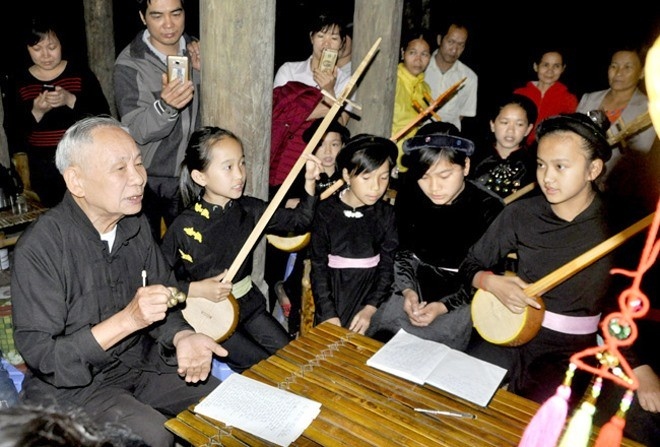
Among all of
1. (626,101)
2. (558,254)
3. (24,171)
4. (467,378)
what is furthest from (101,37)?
(467,378)

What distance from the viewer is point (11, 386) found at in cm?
336

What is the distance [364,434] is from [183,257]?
1982 mm

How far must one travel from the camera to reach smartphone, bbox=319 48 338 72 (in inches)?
189

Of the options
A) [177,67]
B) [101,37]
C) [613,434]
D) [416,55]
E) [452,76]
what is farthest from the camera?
[101,37]

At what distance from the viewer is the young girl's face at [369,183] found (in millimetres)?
3848

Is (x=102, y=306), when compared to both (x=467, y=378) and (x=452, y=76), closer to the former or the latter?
(x=467, y=378)

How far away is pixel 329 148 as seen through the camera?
469cm

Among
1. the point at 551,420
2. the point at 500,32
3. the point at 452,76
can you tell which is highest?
the point at 500,32

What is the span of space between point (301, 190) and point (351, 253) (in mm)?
1076

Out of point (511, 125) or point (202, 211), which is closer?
point (202, 211)

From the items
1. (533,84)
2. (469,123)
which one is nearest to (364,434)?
(533,84)

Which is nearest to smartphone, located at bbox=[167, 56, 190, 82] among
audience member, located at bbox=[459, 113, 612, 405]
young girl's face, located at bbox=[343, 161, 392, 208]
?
young girl's face, located at bbox=[343, 161, 392, 208]

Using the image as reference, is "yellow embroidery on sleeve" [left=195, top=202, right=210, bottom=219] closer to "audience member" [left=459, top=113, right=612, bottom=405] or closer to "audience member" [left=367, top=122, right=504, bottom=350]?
"audience member" [left=367, top=122, right=504, bottom=350]

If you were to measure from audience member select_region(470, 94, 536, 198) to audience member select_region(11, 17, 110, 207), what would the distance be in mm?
3585
